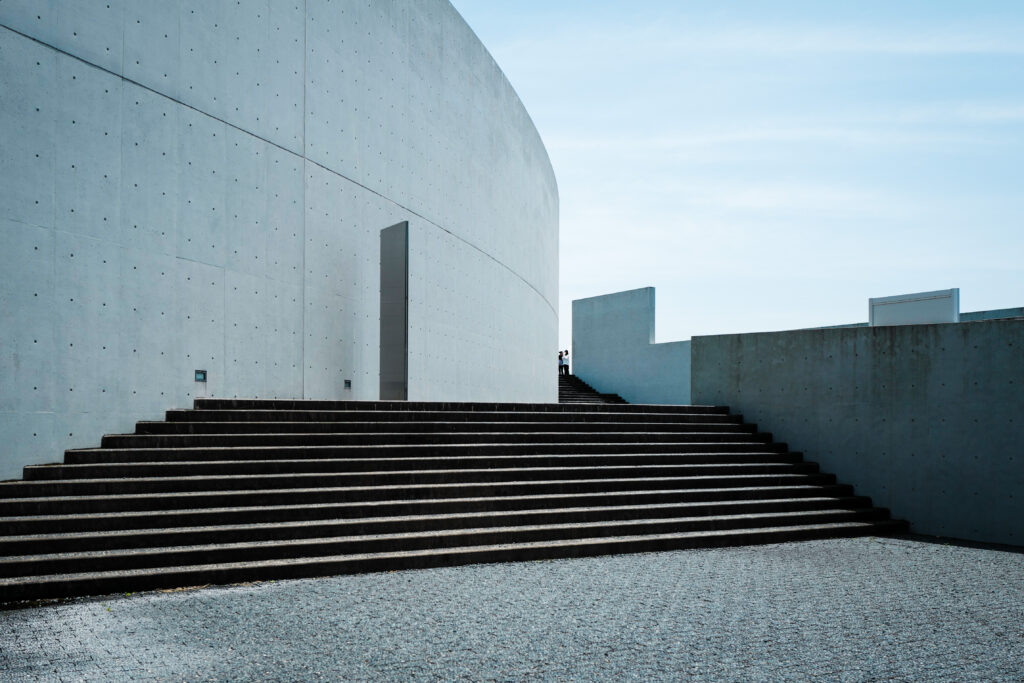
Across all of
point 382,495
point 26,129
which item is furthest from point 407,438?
point 26,129

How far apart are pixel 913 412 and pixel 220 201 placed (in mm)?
8850

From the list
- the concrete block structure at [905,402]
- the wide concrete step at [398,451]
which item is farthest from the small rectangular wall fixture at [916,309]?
the wide concrete step at [398,451]

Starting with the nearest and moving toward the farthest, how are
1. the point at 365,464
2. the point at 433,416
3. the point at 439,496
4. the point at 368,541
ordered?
the point at 368,541
the point at 439,496
the point at 365,464
the point at 433,416

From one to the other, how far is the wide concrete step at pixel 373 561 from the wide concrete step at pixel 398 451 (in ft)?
4.94

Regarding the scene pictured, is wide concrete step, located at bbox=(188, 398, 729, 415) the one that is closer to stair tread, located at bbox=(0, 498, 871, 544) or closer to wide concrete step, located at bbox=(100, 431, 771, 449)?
wide concrete step, located at bbox=(100, 431, 771, 449)

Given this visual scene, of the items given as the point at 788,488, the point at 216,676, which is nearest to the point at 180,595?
the point at 216,676

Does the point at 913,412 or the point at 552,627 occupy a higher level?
the point at 913,412

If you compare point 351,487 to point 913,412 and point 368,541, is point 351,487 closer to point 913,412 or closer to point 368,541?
point 368,541

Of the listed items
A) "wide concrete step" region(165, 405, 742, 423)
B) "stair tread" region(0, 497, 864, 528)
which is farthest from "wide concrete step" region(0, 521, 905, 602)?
"wide concrete step" region(165, 405, 742, 423)

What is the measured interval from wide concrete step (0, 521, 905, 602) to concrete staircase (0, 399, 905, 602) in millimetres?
15

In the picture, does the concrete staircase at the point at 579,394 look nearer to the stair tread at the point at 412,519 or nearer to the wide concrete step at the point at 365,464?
the wide concrete step at the point at 365,464

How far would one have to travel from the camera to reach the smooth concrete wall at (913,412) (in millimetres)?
9203

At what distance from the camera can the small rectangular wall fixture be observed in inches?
396

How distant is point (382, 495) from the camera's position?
25.5 ft
